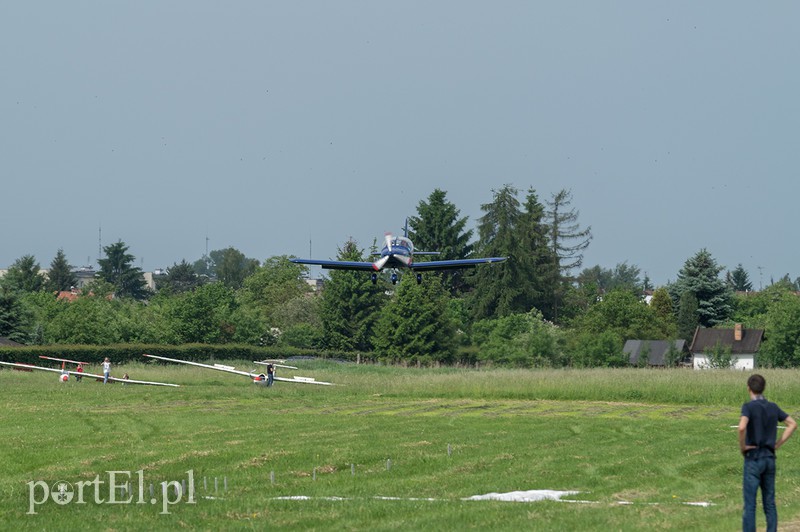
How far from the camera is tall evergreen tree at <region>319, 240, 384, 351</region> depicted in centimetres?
11525

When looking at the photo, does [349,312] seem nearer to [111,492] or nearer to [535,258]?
[535,258]

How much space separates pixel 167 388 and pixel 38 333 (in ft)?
127

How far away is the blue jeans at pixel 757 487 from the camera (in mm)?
13220

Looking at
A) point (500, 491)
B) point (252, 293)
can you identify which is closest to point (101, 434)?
point (500, 491)

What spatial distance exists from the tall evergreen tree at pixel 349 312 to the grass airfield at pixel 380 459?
6746cm

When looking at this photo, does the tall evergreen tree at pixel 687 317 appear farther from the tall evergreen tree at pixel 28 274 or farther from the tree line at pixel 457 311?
the tall evergreen tree at pixel 28 274

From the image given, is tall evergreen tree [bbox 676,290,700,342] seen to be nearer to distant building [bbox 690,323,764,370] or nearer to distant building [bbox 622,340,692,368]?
distant building [bbox 622,340,692,368]

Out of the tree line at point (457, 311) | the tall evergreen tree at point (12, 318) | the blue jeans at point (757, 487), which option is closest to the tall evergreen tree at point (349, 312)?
the tree line at point (457, 311)

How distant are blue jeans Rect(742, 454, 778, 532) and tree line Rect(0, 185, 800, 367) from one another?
244 ft

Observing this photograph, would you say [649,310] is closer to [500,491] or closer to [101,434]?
[101,434]

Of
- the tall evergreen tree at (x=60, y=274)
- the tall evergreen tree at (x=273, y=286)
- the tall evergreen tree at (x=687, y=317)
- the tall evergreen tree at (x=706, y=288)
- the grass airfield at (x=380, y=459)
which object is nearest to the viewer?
the grass airfield at (x=380, y=459)

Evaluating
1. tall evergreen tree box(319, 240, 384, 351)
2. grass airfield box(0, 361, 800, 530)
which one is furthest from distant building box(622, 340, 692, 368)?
grass airfield box(0, 361, 800, 530)

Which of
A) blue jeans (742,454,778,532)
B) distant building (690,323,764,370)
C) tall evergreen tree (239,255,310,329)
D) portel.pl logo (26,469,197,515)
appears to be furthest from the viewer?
tall evergreen tree (239,255,310,329)

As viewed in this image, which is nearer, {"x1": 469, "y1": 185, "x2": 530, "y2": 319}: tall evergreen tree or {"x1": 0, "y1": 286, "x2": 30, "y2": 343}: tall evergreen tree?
{"x1": 0, "y1": 286, "x2": 30, "y2": 343}: tall evergreen tree
